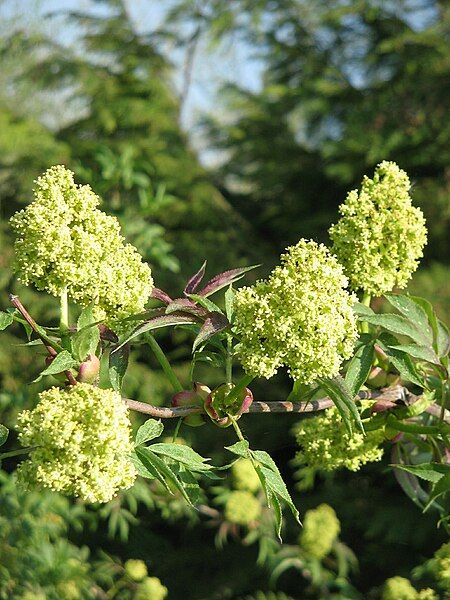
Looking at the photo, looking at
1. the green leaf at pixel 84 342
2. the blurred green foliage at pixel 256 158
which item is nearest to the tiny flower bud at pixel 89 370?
the green leaf at pixel 84 342

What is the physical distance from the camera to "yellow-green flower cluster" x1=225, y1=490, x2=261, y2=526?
7.16ft

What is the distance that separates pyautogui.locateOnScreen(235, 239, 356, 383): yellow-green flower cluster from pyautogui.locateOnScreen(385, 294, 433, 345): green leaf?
5.1 inches

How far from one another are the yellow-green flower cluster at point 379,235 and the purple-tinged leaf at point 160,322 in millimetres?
192

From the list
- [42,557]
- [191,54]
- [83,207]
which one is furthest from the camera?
[191,54]

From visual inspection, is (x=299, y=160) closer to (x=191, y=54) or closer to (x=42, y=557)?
(x=191, y=54)

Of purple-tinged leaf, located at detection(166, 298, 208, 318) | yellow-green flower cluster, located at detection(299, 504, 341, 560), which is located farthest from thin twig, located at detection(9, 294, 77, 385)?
yellow-green flower cluster, located at detection(299, 504, 341, 560)

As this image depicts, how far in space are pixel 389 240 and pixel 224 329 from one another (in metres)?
0.23

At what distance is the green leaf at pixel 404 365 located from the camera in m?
0.86

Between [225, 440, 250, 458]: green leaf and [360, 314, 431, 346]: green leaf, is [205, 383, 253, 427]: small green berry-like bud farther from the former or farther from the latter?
[360, 314, 431, 346]: green leaf

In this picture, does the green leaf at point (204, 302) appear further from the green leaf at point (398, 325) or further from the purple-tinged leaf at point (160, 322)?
the green leaf at point (398, 325)

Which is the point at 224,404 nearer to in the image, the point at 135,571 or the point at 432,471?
the point at 432,471

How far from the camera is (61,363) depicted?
73cm

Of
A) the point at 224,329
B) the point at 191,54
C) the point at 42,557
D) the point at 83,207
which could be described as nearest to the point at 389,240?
the point at 224,329

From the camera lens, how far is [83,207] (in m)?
0.79
